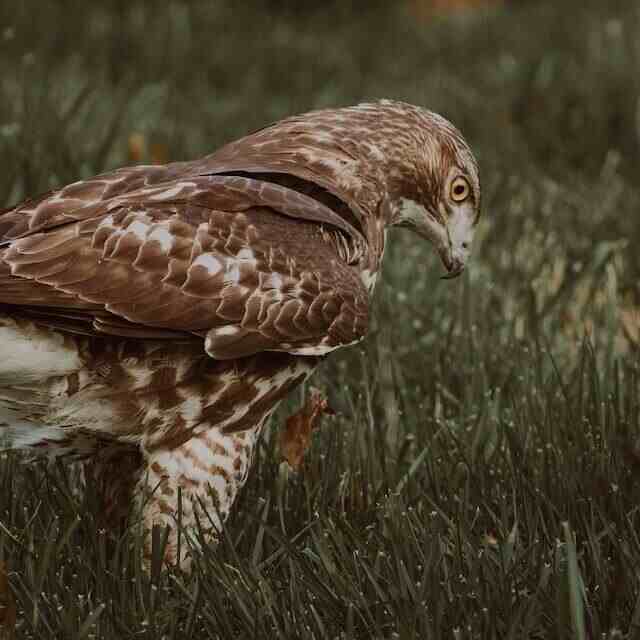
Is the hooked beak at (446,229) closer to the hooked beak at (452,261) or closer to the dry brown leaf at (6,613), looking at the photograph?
the hooked beak at (452,261)

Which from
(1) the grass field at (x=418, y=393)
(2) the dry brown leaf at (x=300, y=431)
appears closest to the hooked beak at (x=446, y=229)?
(1) the grass field at (x=418, y=393)

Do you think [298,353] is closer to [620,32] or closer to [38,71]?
[38,71]

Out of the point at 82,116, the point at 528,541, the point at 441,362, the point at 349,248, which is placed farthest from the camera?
the point at 82,116

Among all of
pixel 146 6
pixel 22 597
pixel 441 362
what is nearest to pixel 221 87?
pixel 146 6

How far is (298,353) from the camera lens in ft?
10.5

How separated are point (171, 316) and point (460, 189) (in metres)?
1.19

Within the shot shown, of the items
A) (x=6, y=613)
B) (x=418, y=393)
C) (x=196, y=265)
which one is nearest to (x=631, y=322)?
(x=418, y=393)

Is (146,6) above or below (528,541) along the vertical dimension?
above

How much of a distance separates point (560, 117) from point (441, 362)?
3.68 metres

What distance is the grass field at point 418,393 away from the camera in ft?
9.41

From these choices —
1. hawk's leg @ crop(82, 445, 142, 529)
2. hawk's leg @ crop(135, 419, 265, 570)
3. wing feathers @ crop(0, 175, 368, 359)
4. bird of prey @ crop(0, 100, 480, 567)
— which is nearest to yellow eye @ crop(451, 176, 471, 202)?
bird of prey @ crop(0, 100, 480, 567)

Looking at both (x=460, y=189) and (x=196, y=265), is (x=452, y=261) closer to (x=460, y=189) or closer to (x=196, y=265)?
(x=460, y=189)

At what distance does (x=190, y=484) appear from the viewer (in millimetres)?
3203

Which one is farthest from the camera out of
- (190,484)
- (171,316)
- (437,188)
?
(437,188)
